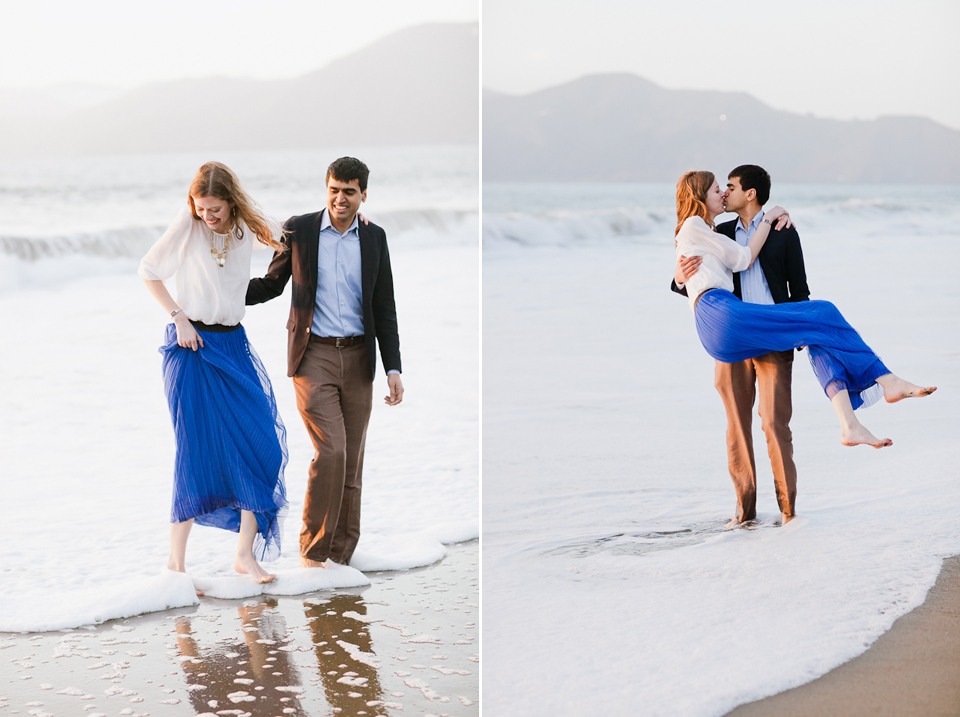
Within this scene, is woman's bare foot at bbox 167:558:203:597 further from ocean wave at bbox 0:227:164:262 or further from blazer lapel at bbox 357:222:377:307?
ocean wave at bbox 0:227:164:262

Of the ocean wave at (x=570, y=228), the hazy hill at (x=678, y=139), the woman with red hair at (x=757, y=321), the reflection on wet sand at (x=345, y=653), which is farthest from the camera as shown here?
the ocean wave at (x=570, y=228)

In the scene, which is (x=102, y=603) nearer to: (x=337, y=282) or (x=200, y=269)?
(x=200, y=269)

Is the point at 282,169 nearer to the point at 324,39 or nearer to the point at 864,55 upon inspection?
the point at 324,39

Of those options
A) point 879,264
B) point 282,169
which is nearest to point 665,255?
point 879,264

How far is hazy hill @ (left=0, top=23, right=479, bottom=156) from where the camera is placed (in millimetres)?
16812

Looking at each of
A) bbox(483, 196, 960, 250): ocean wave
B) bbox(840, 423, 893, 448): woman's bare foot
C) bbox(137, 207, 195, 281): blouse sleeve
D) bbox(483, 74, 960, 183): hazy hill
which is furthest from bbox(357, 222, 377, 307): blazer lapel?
bbox(483, 74, 960, 183): hazy hill

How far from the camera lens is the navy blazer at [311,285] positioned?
2.87m

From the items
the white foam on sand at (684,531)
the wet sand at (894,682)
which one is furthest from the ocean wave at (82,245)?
the wet sand at (894,682)

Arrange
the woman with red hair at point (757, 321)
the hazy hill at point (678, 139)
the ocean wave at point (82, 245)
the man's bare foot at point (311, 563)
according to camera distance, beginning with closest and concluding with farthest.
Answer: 1. the woman with red hair at point (757, 321)
2. the man's bare foot at point (311, 563)
3. the hazy hill at point (678, 139)
4. the ocean wave at point (82, 245)

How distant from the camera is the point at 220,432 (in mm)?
2822

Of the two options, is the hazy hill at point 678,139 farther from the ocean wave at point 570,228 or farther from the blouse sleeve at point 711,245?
the blouse sleeve at point 711,245

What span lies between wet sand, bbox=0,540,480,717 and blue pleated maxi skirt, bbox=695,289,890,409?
113 centimetres

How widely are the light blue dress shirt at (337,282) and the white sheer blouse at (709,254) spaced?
1.01 metres

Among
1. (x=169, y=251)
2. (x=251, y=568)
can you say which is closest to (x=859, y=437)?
(x=251, y=568)
